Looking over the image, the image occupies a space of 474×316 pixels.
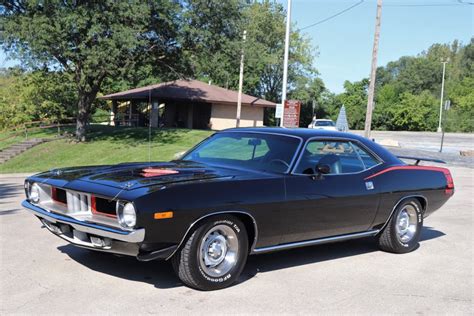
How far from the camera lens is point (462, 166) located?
838 inches

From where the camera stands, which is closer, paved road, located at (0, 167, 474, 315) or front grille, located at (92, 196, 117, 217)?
paved road, located at (0, 167, 474, 315)

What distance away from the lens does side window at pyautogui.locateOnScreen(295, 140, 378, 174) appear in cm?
553

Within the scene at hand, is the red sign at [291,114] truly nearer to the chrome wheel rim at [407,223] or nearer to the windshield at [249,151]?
the chrome wheel rim at [407,223]

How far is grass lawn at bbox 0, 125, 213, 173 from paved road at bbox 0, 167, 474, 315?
1635cm

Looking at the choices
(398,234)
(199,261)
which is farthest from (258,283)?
(398,234)

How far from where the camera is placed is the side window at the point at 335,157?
553 cm

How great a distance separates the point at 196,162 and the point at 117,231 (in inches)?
71.8

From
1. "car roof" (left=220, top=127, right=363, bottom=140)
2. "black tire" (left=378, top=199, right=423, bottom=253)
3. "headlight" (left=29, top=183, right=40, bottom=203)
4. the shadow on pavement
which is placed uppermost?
"car roof" (left=220, top=127, right=363, bottom=140)

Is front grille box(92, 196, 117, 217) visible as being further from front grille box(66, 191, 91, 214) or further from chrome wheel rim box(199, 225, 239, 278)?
chrome wheel rim box(199, 225, 239, 278)

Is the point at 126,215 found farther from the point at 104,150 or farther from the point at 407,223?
the point at 104,150

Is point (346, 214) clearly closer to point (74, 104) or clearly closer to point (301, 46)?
point (74, 104)

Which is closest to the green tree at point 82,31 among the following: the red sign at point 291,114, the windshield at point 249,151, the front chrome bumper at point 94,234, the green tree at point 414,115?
the red sign at point 291,114

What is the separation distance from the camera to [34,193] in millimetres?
5293

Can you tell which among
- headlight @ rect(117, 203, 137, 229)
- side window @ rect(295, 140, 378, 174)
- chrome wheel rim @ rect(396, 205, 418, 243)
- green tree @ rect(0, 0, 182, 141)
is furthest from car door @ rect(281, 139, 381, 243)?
green tree @ rect(0, 0, 182, 141)
